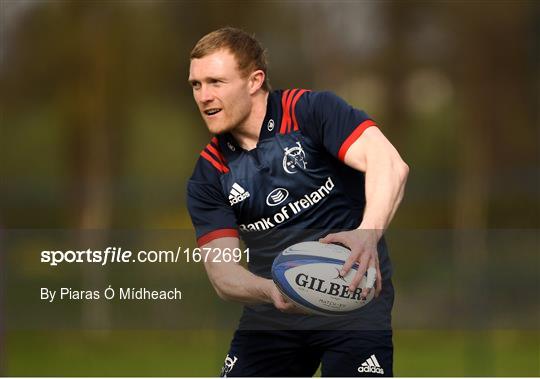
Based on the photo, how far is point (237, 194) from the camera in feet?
12.9

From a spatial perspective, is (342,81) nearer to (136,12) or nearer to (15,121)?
(136,12)

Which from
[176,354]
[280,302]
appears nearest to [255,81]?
[280,302]

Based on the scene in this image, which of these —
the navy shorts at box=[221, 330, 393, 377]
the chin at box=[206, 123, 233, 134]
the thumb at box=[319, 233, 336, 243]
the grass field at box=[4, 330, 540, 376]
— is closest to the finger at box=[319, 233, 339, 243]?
the thumb at box=[319, 233, 336, 243]

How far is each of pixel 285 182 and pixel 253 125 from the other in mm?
322

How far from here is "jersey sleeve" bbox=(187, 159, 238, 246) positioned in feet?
13.1

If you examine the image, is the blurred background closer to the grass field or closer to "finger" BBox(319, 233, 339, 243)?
the grass field

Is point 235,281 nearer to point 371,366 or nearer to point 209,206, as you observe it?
point 209,206

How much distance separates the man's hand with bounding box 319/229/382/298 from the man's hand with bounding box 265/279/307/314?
0.35 meters

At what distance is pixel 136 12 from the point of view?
11680mm

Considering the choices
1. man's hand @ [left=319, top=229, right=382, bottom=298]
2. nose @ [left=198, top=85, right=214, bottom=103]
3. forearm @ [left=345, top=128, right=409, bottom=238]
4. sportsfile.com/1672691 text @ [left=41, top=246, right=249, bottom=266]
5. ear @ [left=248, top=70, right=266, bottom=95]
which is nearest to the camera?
man's hand @ [left=319, top=229, right=382, bottom=298]

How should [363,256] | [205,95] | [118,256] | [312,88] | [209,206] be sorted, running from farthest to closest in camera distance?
[312,88] < [118,256] < [209,206] < [205,95] < [363,256]

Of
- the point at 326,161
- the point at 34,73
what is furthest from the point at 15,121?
the point at 326,161

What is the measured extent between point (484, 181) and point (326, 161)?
770 centimetres

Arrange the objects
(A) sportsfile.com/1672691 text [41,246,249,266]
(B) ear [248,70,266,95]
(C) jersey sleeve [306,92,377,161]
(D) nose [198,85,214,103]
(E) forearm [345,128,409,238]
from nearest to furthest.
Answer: (E) forearm [345,128,409,238], (C) jersey sleeve [306,92,377,161], (D) nose [198,85,214,103], (B) ear [248,70,266,95], (A) sportsfile.com/1672691 text [41,246,249,266]
